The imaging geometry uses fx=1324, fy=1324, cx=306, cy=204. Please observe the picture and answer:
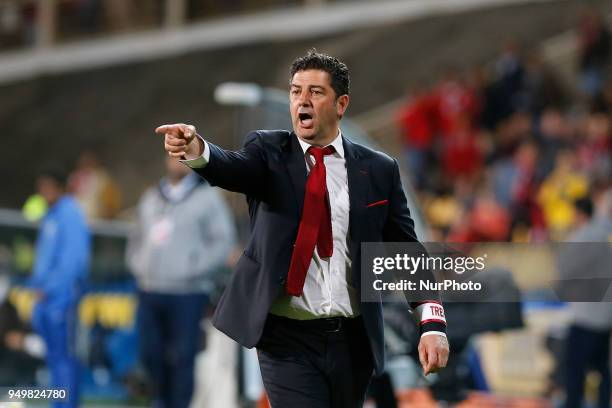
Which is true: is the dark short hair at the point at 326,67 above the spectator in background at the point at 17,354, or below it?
above

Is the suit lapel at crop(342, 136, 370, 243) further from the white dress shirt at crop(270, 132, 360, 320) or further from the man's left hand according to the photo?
the man's left hand

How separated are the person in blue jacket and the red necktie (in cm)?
538

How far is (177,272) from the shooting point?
10086 millimetres

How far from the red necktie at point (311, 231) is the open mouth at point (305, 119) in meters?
0.16

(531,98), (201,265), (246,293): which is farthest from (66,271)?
(531,98)

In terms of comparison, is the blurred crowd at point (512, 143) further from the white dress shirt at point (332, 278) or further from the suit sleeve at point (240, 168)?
the suit sleeve at point (240, 168)

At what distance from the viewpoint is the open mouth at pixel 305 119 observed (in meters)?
5.00

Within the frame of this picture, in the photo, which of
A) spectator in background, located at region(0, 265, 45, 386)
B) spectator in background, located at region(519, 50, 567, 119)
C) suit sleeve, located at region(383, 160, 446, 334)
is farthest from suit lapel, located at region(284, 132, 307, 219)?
spectator in background, located at region(519, 50, 567, 119)

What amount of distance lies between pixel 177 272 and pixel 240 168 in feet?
17.4

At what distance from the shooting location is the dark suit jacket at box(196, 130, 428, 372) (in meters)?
4.97

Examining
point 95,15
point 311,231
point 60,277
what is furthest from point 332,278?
point 95,15

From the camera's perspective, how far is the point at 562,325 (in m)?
10.4

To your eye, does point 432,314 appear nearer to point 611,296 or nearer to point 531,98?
point 611,296

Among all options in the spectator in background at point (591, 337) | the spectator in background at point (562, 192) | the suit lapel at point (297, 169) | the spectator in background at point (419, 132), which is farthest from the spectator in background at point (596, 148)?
the suit lapel at point (297, 169)
